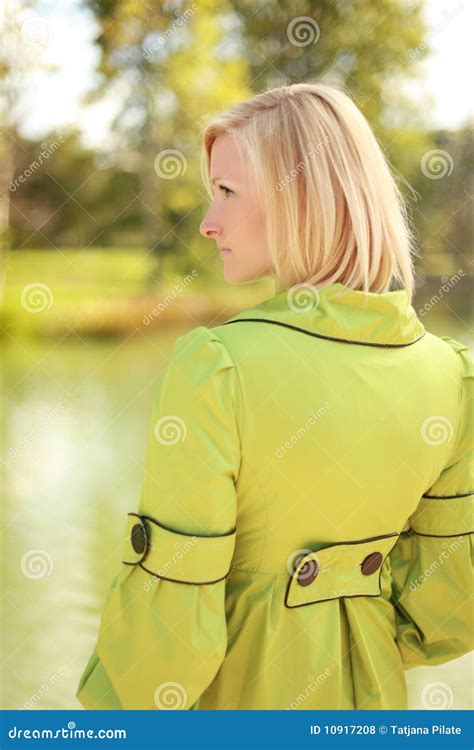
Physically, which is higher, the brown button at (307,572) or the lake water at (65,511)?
the brown button at (307,572)

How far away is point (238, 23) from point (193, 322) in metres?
3.46

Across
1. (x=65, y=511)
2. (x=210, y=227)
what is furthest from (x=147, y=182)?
(x=210, y=227)

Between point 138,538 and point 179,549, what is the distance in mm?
53

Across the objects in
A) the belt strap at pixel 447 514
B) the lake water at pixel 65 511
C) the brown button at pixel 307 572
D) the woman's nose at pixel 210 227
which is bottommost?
the lake water at pixel 65 511

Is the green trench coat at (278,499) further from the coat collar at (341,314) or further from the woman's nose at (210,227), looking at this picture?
the woman's nose at (210,227)

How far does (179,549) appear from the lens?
0.84 m

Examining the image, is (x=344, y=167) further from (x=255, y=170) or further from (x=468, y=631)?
(x=468, y=631)

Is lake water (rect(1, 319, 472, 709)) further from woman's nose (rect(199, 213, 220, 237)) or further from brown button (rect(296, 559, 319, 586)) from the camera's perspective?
woman's nose (rect(199, 213, 220, 237))

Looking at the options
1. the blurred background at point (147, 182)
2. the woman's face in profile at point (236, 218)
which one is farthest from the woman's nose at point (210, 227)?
the blurred background at point (147, 182)

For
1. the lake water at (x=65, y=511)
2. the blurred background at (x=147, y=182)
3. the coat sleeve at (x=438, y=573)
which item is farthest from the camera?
the blurred background at (x=147, y=182)

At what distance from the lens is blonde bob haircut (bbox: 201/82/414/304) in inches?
35.1

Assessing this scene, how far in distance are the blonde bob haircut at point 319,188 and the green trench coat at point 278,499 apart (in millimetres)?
44

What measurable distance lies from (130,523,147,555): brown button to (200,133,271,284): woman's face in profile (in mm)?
287

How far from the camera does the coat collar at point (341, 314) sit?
85cm
